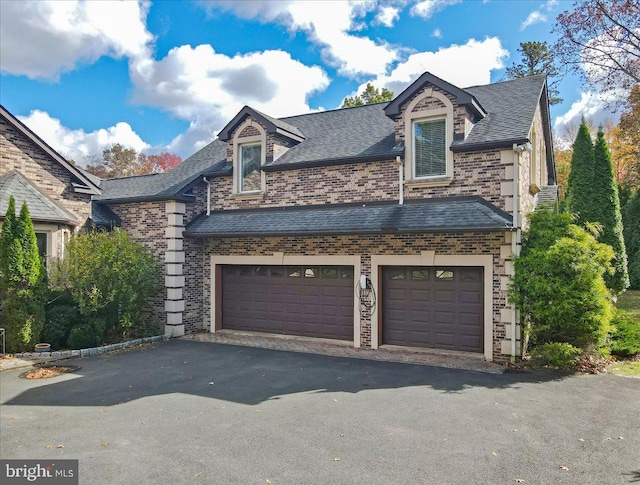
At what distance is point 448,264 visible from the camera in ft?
38.1

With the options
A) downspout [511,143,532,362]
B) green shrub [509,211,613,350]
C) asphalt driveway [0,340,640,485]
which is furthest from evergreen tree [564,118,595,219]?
asphalt driveway [0,340,640,485]

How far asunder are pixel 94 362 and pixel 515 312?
10486mm

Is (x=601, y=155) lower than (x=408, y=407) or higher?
higher

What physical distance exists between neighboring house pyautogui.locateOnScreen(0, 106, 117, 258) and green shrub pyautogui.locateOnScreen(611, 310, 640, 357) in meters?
15.8

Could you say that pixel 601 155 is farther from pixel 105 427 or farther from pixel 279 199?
pixel 105 427

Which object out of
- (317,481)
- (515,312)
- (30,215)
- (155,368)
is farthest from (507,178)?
(30,215)

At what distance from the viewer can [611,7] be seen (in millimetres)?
16953

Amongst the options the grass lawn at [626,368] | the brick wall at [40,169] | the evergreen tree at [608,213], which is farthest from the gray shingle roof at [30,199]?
the evergreen tree at [608,213]

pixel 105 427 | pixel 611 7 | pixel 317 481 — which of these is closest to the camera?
pixel 317 481

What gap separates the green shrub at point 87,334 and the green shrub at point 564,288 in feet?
36.2

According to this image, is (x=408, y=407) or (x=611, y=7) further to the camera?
(x=611, y=7)

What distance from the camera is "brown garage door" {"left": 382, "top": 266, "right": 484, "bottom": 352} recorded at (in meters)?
11.6

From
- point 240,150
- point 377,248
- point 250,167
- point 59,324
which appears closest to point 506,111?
point 377,248

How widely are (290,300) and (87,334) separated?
583 centimetres
